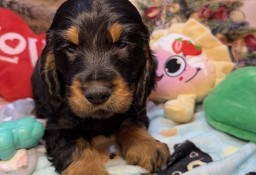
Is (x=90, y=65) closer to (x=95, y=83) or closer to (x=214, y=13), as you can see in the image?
(x=95, y=83)

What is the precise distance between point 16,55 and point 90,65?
1.52m

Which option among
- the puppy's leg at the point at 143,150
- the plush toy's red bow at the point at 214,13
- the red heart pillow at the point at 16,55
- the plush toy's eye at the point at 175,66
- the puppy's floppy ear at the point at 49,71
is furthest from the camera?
the plush toy's red bow at the point at 214,13

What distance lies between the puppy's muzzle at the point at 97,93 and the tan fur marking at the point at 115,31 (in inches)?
17.6

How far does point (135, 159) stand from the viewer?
117 inches

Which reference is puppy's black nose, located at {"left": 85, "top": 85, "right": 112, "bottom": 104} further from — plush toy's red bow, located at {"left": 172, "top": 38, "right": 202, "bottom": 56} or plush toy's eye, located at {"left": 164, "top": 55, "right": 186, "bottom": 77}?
plush toy's red bow, located at {"left": 172, "top": 38, "right": 202, "bottom": 56}

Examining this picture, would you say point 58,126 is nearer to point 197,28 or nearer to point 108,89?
point 108,89

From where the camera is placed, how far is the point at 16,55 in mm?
4125

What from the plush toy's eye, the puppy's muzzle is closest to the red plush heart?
the plush toy's eye

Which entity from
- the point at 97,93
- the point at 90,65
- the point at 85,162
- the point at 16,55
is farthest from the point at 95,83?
the point at 16,55

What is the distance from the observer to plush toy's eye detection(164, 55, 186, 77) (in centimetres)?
386

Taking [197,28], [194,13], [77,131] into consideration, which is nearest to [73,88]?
[77,131]

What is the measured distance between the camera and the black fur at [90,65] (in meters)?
2.91

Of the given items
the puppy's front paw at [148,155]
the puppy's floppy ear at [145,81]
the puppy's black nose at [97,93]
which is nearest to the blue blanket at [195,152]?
the puppy's front paw at [148,155]

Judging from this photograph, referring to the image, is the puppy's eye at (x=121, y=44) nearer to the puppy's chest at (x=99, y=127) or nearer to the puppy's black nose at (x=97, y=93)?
the puppy's black nose at (x=97, y=93)
